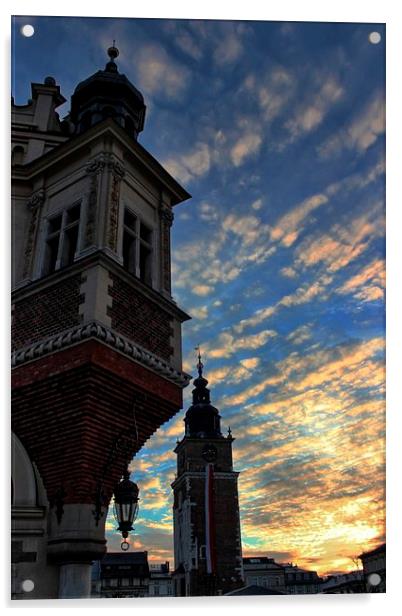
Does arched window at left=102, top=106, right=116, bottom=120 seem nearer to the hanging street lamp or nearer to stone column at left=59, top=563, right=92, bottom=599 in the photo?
the hanging street lamp

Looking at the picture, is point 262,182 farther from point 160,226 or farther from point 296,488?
point 296,488

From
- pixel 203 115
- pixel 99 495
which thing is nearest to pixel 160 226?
pixel 203 115

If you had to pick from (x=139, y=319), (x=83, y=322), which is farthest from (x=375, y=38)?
(x=83, y=322)

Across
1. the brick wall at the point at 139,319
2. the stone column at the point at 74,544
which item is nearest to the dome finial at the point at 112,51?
the brick wall at the point at 139,319

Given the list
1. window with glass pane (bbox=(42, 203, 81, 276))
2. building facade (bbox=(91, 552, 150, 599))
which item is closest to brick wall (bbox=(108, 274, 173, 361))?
window with glass pane (bbox=(42, 203, 81, 276))

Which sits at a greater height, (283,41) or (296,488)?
(283,41)

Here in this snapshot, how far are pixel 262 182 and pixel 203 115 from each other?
3.75 ft

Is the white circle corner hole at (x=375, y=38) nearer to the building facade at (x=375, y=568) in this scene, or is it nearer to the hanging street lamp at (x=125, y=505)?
the building facade at (x=375, y=568)

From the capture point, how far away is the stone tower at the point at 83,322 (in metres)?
6.85

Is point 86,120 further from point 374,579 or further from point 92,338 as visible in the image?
point 374,579

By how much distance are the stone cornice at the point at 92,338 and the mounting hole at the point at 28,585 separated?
2355 millimetres

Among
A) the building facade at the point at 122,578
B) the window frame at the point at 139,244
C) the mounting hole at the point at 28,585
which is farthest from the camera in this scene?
the window frame at the point at 139,244

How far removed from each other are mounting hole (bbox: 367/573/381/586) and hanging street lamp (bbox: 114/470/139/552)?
2.61m

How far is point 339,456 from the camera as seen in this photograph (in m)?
7.25
